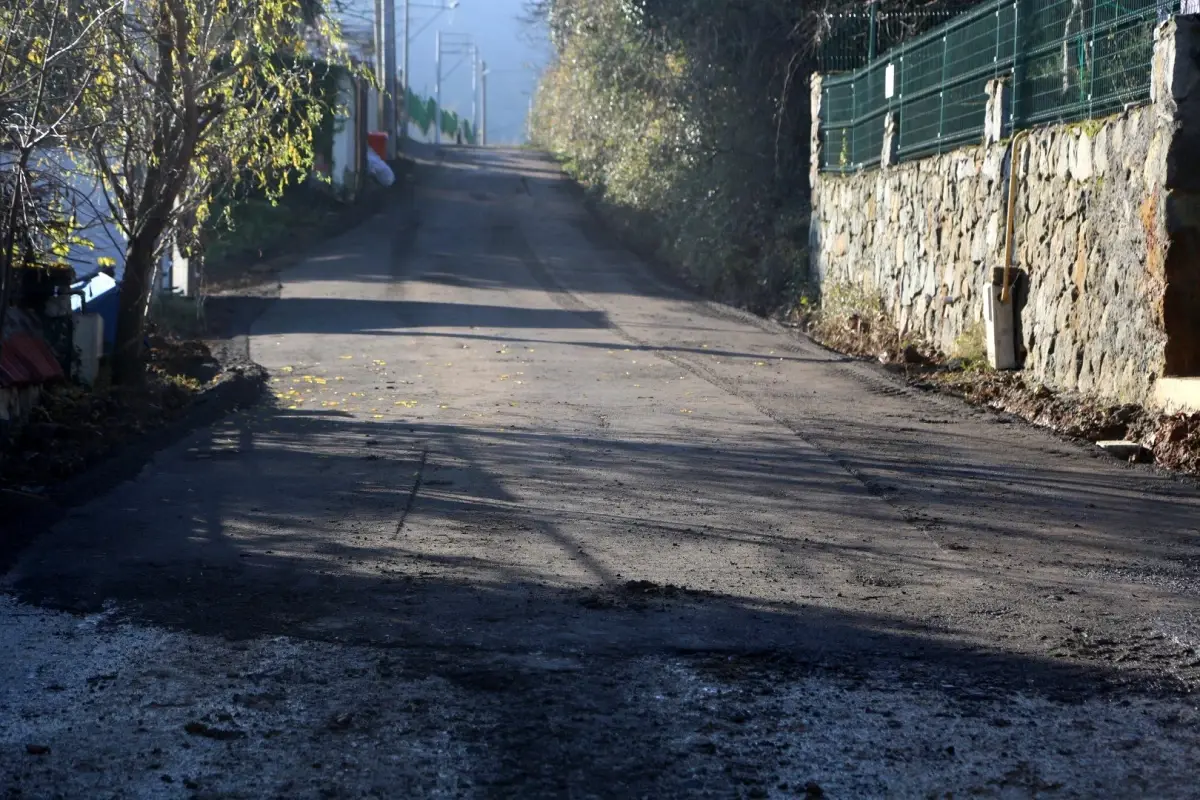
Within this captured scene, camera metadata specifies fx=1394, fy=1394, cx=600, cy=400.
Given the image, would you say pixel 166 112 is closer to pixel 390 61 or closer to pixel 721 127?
pixel 721 127

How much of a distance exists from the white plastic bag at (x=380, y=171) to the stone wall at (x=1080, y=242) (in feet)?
80.9

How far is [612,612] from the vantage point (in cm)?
542

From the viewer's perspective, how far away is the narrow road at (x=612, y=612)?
3.89 meters

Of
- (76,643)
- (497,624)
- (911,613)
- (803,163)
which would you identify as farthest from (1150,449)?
(803,163)

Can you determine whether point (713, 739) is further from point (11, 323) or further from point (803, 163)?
point (803, 163)

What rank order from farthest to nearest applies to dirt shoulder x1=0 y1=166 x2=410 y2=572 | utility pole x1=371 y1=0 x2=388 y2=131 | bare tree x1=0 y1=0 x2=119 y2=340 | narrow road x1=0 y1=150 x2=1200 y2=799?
utility pole x1=371 y1=0 x2=388 y2=131, bare tree x1=0 y1=0 x2=119 y2=340, dirt shoulder x1=0 y1=166 x2=410 y2=572, narrow road x1=0 y1=150 x2=1200 y2=799

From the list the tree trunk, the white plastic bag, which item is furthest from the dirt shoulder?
the white plastic bag

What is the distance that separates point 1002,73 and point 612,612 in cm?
942

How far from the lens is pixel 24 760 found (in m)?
3.88

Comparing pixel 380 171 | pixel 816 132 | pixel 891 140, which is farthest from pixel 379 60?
pixel 891 140

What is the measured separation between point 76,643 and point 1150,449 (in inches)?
259

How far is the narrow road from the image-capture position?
3.89 metres

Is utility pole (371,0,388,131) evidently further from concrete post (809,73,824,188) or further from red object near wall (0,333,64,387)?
red object near wall (0,333,64,387)

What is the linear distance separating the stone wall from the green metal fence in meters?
0.28
